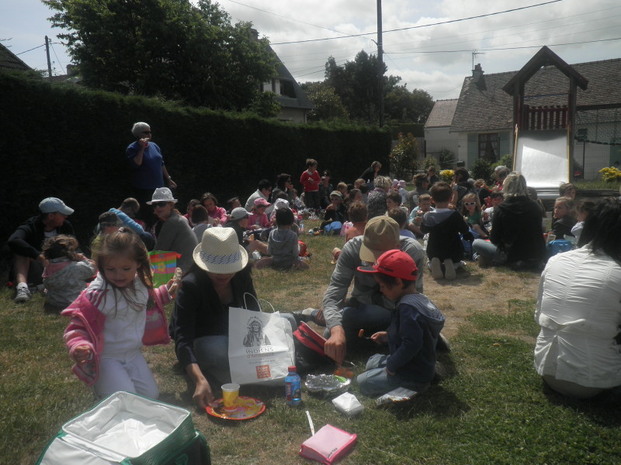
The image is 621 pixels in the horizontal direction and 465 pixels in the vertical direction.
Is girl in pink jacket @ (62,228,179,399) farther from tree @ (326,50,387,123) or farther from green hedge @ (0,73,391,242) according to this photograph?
tree @ (326,50,387,123)

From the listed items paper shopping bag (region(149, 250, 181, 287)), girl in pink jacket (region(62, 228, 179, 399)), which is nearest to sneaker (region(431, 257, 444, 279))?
paper shopping bag (region(149, 250, 181, 287))

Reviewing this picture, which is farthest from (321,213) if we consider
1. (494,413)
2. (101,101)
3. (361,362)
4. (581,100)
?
(581,100)

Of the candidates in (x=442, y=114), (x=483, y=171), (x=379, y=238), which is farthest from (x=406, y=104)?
(x=379, y=238)

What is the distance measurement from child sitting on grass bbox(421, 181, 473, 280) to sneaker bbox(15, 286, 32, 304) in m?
5.29

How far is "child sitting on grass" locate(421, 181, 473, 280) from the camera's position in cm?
716

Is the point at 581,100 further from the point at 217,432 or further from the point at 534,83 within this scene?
the point at 217,432

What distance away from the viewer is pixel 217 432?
128 inches

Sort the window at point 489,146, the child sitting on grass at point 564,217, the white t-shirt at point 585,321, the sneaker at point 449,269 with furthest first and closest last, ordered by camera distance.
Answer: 1. the window at point 489,146
2. the child sitting on grass at point 564,217
3. the sneaker at point 449,269
4. the white t-shirt at point 585,321

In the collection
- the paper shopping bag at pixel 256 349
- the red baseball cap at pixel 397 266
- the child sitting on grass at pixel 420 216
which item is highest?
the red baseball cap at pixel 397 266

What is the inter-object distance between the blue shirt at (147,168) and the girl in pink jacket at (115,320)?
5.95 meters

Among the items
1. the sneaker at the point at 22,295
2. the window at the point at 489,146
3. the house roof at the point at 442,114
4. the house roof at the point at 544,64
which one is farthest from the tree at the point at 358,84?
the sneaker at the point at 22,295

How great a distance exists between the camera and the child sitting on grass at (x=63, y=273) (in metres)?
5.90

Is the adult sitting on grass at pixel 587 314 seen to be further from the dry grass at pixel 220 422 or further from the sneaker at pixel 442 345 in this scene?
the sneaker at pixel 442 345

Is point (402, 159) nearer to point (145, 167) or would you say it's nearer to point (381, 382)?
point (145, 167)
